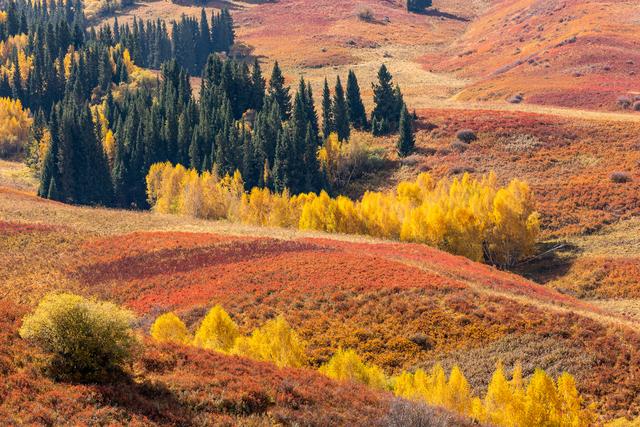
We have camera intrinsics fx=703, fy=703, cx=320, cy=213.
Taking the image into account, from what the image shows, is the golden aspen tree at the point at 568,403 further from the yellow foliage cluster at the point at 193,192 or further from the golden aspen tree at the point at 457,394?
the yellow foliage cluster at the point at 193,192

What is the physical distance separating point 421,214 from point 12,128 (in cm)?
10384

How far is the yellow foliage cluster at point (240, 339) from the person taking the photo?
3703cm

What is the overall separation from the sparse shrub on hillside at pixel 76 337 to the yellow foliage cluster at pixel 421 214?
198ft

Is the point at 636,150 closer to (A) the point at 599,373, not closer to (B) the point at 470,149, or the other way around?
(B) the point at 470,149

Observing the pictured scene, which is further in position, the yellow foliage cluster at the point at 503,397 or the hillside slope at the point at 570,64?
the hillside slope at the point at 570,64

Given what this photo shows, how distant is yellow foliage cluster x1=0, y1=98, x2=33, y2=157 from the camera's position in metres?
149

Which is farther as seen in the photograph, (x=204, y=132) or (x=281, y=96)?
(x=281, y=96)

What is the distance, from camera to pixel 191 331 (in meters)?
48.1

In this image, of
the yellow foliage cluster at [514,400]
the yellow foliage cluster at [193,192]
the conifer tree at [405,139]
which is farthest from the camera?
the conifer tree at [405,139]

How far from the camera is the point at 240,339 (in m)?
37.3

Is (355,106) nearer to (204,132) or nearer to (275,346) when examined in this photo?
(204,132)

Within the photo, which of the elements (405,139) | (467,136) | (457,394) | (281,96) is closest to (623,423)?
(457,394)

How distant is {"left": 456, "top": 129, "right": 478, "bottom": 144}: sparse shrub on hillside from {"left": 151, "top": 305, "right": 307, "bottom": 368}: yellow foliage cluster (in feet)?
293

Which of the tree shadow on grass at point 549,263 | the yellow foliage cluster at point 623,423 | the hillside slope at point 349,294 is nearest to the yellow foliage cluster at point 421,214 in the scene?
the tree shadow on grass at point 549,263
